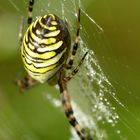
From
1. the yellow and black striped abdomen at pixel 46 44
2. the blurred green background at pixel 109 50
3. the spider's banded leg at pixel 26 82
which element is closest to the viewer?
the yellow and black striped abdomen at pixel 46 44

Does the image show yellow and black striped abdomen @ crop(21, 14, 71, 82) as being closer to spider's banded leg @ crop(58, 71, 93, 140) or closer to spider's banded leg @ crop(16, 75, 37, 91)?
spider's banded leg @ crop(58, 71, 93, 140)

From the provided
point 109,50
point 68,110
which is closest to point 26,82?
point 68,110

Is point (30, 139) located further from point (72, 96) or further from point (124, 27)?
point (124, 27)

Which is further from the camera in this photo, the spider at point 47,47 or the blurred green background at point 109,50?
the blurred green background at point 109,50

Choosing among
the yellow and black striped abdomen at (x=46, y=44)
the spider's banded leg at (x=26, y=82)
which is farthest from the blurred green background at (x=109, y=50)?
the yellow and black striped abdomen at (x=46, y=44)

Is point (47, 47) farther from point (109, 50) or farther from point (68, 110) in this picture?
point (68, 110)

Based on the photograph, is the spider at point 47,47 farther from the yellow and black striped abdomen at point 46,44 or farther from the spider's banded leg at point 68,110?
the spider's banded leg at point 68,110

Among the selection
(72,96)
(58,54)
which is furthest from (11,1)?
(58,54)
